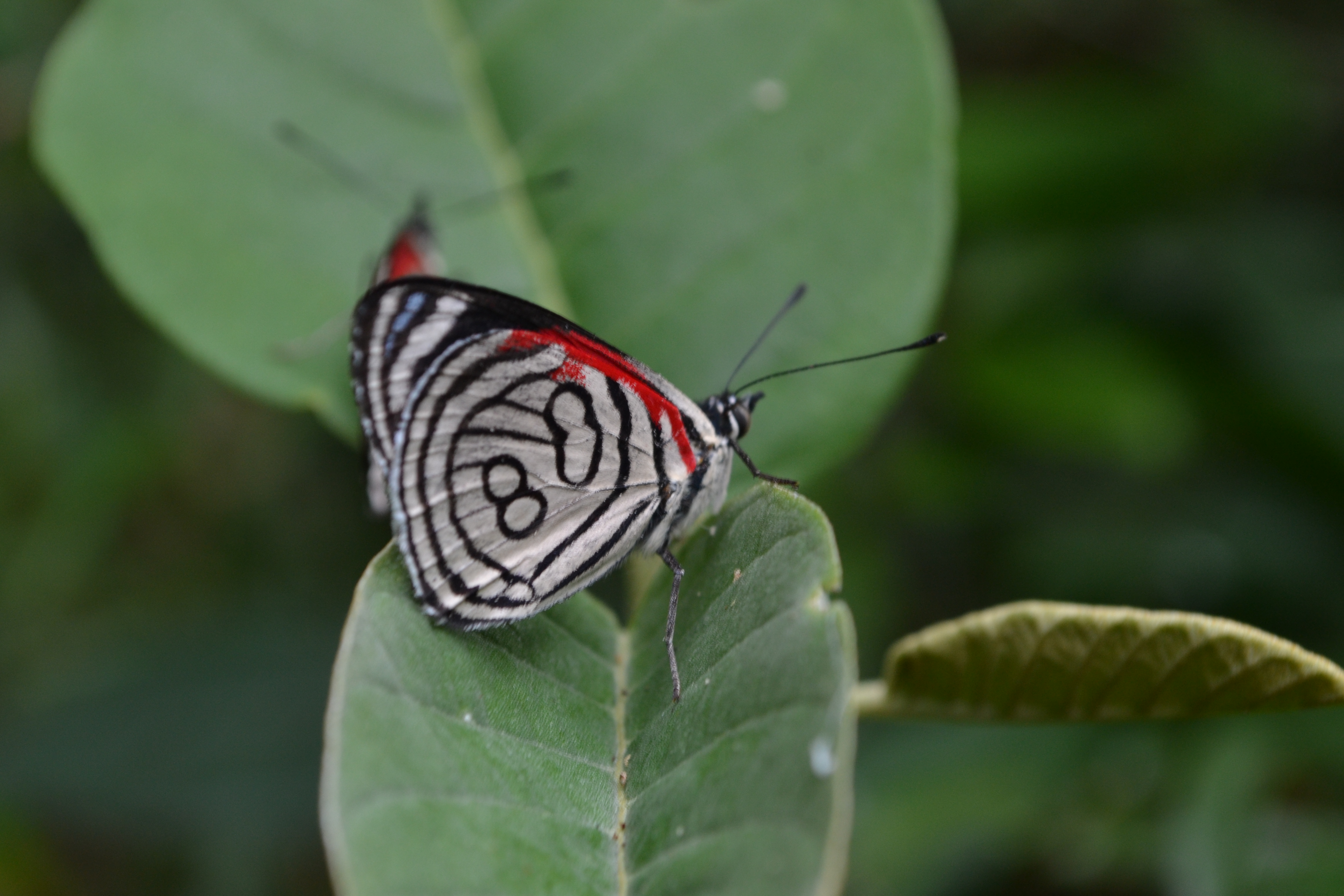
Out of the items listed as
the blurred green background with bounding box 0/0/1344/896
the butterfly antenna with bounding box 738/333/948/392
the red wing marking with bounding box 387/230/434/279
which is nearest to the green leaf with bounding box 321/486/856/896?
the butterfly antenna with bounding box 738/333/948/392

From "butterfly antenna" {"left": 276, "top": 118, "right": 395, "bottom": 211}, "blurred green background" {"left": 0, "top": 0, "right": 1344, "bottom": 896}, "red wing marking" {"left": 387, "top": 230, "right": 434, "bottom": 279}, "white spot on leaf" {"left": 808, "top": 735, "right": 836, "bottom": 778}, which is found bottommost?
"blurred green background" {"left": 0, "top": 0, "right": 1344, "bottom": 896}

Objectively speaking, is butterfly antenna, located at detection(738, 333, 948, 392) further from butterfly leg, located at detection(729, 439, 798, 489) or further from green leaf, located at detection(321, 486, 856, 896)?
green leaf, located at detection(321, 486, 856, 896)

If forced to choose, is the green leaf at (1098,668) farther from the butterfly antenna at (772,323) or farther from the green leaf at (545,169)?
the butterfly antenna at (772,323)

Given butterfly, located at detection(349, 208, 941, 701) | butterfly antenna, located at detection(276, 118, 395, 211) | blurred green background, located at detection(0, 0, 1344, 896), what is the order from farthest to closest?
1. blurred green background, located at detection(0, 0, 1344, 896)
2. butterfly antenna, located at detection(276, 118, 395, 211)
3. butterfly, located at detection(349, 208, 941, 701)

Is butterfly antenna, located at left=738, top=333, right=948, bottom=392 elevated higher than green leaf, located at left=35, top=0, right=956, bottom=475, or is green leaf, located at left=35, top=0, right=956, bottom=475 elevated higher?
green leaf, located at left=35, top=0, right=956, bottom=475

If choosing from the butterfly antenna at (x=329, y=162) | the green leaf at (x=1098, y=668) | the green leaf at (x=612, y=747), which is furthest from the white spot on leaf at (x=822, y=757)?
the butterfly antenna at (x=329, y=162)

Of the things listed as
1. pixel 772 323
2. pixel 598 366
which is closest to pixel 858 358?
pixel 772 323

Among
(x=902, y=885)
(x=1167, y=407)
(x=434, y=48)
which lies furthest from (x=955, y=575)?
(x=434, y=48)
